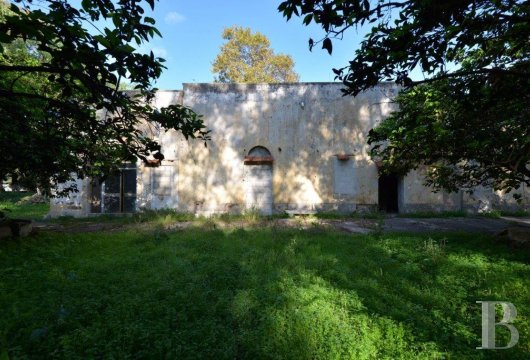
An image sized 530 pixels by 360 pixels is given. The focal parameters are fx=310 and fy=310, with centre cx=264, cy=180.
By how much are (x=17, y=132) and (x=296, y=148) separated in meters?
11.0

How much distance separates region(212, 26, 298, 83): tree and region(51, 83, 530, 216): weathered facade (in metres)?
12.8

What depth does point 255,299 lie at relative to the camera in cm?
433

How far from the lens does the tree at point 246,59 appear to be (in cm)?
2667

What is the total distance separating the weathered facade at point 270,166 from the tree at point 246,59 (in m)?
12.8

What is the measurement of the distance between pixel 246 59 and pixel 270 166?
649 inches

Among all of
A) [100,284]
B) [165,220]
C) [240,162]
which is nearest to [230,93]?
[240,162]

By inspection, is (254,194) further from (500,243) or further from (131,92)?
(500,243)

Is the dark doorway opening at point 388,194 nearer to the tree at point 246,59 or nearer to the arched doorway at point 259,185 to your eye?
the arched doorway at point 259,185

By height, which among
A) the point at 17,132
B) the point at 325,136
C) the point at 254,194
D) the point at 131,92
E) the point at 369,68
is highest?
the point at 131,92

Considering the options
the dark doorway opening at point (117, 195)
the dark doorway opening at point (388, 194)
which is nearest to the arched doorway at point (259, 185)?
the dark doorway opening at point (117, 195)

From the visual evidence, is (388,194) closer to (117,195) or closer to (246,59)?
(117,195)

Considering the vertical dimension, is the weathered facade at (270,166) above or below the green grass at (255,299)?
above

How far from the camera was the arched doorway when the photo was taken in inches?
562

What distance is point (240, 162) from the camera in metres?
14.5
